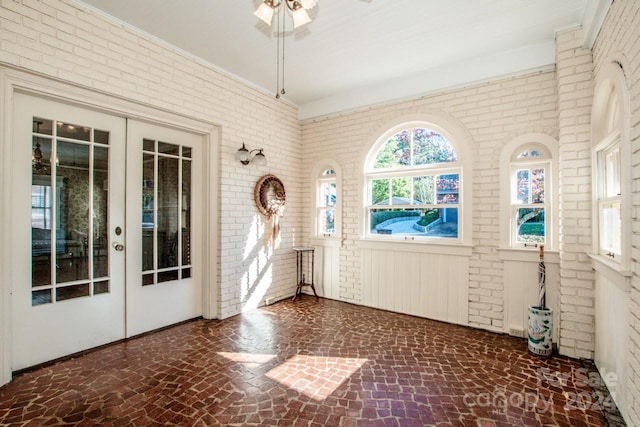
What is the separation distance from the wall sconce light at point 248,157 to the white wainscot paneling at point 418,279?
1908 mm

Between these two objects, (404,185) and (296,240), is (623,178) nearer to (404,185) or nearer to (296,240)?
(404,185)

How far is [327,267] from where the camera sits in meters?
4.89

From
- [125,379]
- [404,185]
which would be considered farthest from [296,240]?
[125,379]

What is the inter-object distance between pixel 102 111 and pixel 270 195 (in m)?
2.26

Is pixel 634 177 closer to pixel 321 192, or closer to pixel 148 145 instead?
pixel 321 192

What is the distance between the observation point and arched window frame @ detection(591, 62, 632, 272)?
1.97m

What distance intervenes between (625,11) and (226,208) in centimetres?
402

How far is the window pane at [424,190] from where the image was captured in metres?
4.07

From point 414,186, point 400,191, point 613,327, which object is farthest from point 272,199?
point 613,327

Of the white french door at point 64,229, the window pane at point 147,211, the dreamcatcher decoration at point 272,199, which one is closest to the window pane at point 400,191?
the dreamcatcher decoration at point 272,199

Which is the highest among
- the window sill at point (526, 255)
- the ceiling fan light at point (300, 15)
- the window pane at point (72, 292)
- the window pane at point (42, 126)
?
the ceiling fan light at point (300, 15)

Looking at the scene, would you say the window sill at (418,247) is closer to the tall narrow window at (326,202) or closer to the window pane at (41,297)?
the tall narrow window at (326,202)

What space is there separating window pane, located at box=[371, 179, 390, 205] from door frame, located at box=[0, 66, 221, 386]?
2271 mm

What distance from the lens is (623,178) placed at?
6.59 ft
